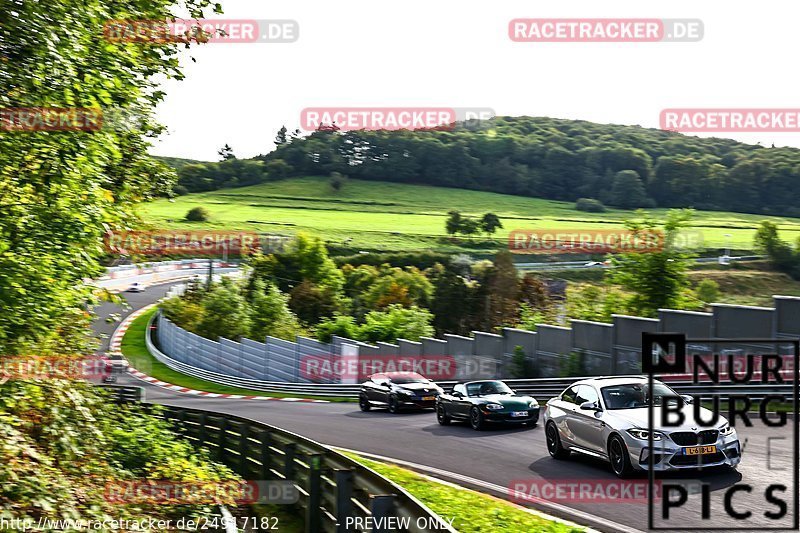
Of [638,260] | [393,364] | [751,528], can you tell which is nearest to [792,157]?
[638,260]

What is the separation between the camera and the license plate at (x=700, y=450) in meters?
12.0

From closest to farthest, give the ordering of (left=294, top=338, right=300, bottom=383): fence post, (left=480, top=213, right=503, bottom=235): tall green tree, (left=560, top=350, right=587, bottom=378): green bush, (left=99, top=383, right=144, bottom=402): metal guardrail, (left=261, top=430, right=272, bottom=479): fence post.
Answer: (left=261, top=430, right=272, bottom=479): fence post < (left=99, top=383, right=144, bottom=402): metal guardrail < (left=560, top=350, right=587, bottom=378): green bush < (left=294, top=338, right=300, bottom=383): fence post < (left=480, top=213, right=503, bottom=235): tall green tree

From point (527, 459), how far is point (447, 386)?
60.3ft

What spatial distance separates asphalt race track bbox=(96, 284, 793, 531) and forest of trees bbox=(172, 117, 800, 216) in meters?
89.5

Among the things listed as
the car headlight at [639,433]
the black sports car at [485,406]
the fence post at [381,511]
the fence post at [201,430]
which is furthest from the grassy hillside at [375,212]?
the fence post at [381,511]

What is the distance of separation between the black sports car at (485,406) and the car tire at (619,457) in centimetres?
713

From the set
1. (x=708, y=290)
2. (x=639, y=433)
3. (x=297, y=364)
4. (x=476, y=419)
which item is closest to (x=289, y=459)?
(x=639, y=433)

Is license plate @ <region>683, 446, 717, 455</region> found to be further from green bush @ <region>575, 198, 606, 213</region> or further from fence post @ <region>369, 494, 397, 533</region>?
green bush @ <region>575, 198, 606, 213</region>

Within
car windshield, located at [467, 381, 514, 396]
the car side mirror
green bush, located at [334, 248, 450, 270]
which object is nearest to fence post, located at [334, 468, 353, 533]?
the car side mirror

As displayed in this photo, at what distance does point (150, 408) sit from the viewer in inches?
737

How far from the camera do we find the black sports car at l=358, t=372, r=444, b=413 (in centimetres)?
2836

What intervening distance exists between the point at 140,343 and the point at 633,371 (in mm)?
63020

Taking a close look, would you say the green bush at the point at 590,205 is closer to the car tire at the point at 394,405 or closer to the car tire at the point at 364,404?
the car tire at the point at 364,404

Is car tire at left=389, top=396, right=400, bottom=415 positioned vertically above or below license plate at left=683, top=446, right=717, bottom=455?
below
